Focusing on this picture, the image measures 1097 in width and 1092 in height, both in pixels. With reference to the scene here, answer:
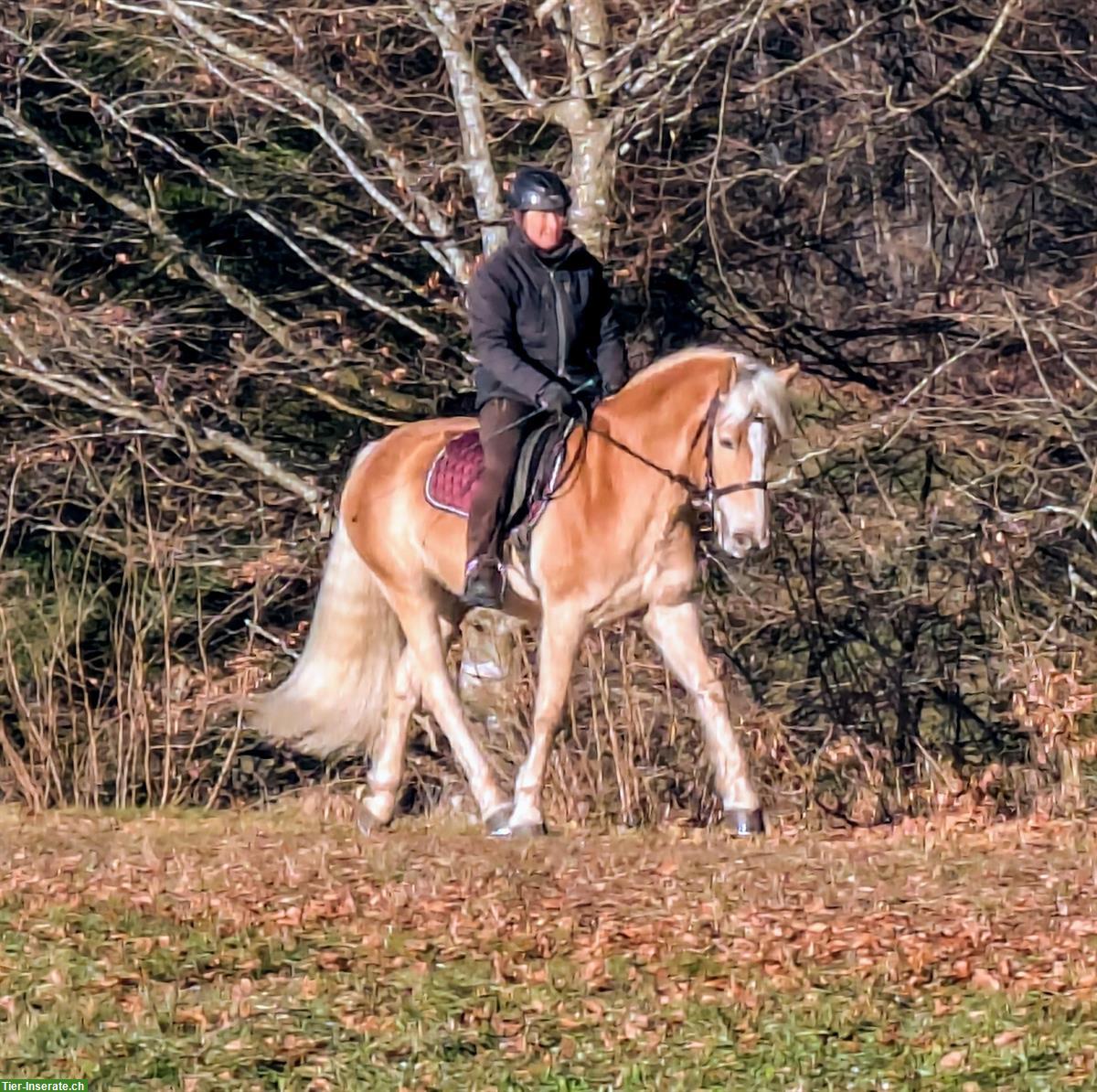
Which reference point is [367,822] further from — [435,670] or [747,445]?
[747,445]

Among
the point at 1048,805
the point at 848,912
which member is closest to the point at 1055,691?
the point at 1048,805

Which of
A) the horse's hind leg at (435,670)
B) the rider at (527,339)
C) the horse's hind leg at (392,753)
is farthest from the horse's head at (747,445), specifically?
the horse's hind leg at (392,753)

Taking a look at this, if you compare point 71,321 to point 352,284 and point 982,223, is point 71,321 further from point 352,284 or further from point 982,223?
point 982,223

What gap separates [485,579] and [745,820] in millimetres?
1626

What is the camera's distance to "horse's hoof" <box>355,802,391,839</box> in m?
12.1

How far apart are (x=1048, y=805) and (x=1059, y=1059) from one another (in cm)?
635

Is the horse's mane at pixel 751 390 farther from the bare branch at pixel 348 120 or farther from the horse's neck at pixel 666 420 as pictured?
the bare branch at pixel 348 120

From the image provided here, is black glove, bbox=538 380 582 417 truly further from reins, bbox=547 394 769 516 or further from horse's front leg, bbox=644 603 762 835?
horse's front leg, bbox=644 603 762 835

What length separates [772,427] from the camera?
1070cm

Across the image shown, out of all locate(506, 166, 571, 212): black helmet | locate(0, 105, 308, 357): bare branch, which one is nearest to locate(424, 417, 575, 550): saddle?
locate(506, 166, 571, 212): black helmet

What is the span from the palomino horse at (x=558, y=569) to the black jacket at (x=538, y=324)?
244mm

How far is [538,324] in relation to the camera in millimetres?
11188

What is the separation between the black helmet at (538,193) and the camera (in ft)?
35.8

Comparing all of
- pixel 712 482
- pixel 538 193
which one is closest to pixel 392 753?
pixel 712 482
